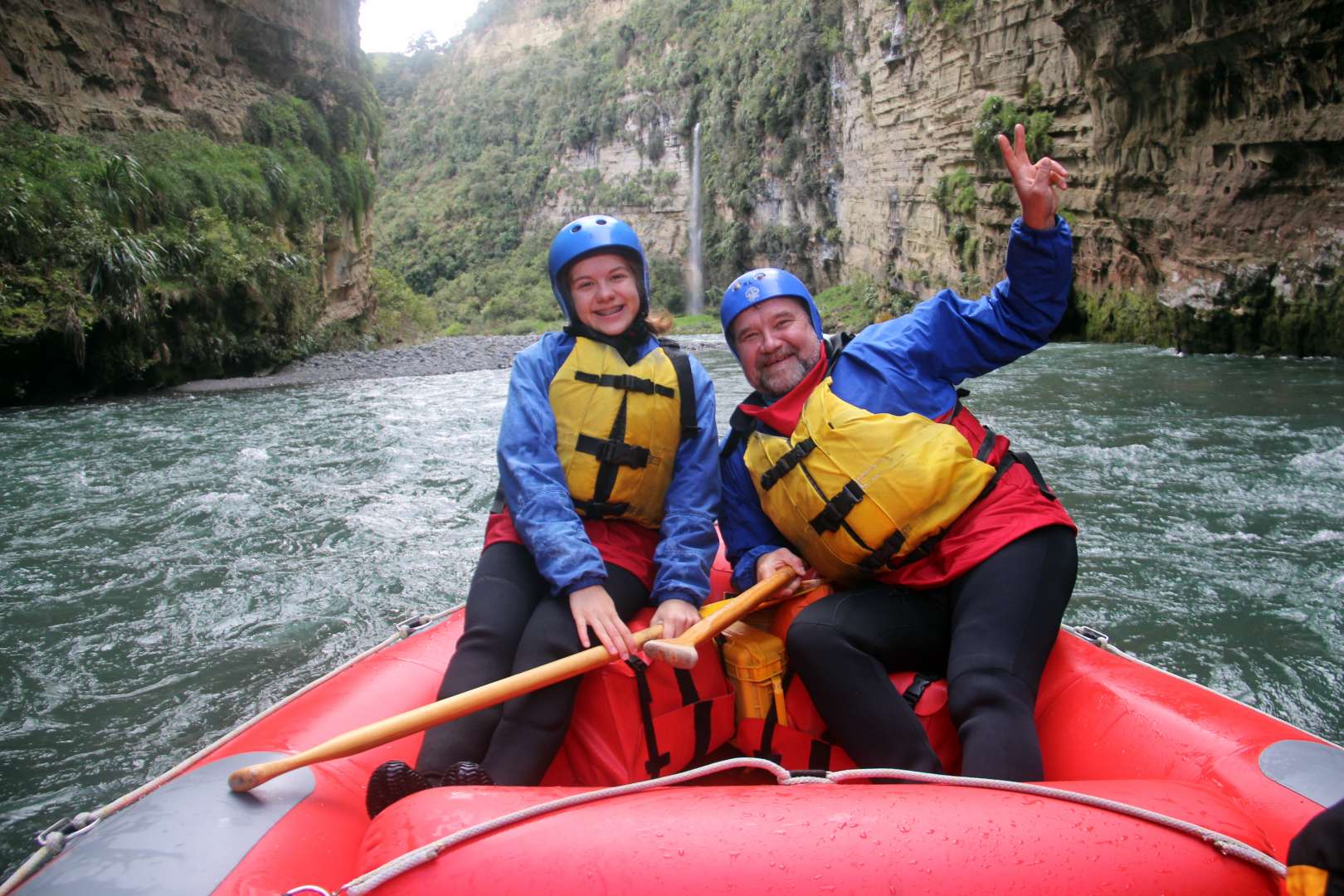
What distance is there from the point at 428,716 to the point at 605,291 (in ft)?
3.74

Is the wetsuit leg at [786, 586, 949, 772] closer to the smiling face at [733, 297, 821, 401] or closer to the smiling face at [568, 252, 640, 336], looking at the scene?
the smiling face at [733, 297, 821, 401]

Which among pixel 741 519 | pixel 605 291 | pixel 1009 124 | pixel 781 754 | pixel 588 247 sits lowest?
pixel 781 754

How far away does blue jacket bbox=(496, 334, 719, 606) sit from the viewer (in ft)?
6.06

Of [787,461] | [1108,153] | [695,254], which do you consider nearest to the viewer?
[787,461]

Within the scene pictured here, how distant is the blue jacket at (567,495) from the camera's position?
1.85 meters

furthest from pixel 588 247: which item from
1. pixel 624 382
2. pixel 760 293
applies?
pixel 760 293

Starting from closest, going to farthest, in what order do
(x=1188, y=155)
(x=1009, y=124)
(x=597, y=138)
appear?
(x=1188, y=155), (x=1009, y=124), (x=597, y=138)

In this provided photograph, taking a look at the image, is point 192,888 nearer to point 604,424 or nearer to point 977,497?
point 604,424

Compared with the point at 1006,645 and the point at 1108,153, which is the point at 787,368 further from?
the point at 1108,153

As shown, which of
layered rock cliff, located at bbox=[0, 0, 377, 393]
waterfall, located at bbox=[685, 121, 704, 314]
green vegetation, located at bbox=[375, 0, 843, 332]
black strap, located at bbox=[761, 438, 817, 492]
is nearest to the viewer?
black strap, located at bbox=[761, 438, 817, 492]

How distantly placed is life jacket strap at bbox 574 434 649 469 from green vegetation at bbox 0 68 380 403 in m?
9.28

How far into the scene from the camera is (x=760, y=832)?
1.11 meters

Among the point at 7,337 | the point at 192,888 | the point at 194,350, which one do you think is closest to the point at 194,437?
the point at 7,337

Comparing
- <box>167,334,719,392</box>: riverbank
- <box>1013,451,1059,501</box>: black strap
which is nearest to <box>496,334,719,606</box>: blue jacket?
<box>1013,451,1059,501</box>: black strap
